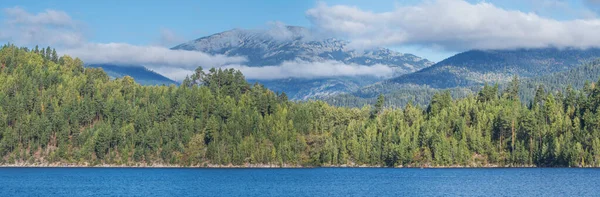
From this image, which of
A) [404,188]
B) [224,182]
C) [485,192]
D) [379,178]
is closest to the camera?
[485,192]

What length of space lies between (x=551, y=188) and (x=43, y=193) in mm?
91335

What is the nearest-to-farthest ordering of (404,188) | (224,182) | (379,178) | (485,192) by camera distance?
(485,192) < (404,188) < (224,182) < (379,178)

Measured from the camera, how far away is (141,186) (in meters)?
147

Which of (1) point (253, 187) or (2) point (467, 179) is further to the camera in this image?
(2) point (467, 179)

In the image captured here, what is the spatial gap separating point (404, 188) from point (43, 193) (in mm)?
66356

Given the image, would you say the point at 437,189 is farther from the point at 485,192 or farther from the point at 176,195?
the point at 176,195

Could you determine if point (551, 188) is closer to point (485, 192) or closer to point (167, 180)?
point (485, 192)

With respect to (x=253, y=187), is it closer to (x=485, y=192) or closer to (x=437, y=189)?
(x=437, y=189)

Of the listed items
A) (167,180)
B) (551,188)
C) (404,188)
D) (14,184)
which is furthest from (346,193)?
(14,184)

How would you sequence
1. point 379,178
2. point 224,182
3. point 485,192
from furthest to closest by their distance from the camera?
point 379,178 → point 224,182 → point 485,192

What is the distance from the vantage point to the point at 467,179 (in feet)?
544

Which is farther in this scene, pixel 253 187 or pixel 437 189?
pixel 253 187

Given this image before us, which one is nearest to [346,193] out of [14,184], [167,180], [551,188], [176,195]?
[176,195]

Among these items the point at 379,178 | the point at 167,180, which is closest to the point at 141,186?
the point at 167,180
